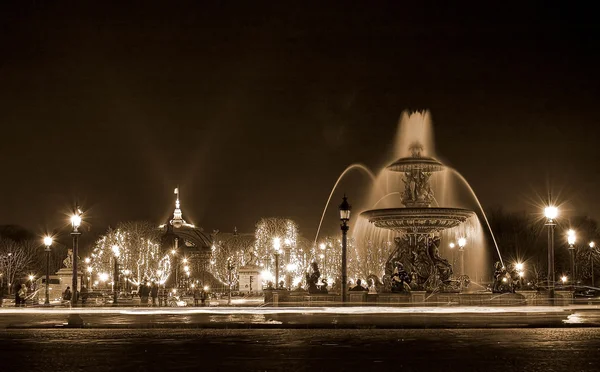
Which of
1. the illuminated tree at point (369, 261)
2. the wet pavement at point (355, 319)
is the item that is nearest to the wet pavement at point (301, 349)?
the wet pavement at point (355, 319)

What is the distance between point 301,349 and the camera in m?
17.2

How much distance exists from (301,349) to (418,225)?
2078 centimetres

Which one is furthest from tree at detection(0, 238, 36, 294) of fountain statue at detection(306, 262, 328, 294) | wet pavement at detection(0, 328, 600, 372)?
wet pavement at detection(0, 328, 600, 372)

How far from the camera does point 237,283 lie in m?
118

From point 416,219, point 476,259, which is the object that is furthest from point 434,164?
point 476,259

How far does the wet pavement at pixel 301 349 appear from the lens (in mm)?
14227

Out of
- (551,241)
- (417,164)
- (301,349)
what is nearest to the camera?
(301,349)

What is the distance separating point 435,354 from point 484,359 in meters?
1.23

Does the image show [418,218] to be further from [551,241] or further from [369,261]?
[369,261]

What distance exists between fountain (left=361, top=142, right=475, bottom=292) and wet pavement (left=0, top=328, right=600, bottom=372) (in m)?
14.4

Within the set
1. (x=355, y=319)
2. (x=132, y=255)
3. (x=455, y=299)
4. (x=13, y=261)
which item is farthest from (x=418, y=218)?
(x=13, y=261)

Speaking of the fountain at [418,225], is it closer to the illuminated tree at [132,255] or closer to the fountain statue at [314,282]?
the fountain statue at [314,282]

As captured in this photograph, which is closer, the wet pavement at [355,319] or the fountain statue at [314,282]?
the wet pavement at [355,319]

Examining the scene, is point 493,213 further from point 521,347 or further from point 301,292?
point 521,347
